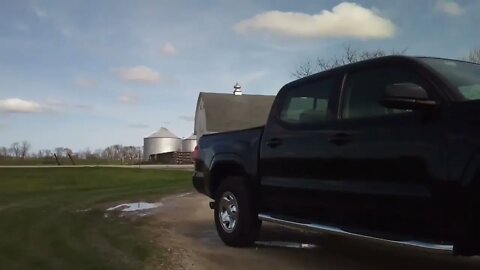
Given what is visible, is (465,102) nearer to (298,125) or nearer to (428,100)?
(428,100)

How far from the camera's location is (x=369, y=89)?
4.88 metres

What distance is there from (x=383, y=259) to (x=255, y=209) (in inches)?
59.5

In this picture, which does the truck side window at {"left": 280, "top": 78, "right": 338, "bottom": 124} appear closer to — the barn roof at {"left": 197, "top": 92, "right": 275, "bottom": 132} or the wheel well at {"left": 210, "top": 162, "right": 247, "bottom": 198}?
the wheel well at {"left": 210, "top": 162, "right": 247, "bottom": 198}

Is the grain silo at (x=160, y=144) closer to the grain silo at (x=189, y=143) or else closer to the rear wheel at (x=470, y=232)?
the grain silo at (x=189, y=143)

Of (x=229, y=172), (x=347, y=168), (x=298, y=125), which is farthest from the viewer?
(x=229, y=172)

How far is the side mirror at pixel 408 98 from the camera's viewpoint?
159 inches

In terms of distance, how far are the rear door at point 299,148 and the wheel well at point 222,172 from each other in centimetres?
59

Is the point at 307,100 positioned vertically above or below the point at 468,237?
above

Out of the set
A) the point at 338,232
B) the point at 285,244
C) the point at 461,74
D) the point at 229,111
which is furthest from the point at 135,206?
the point at 229,111

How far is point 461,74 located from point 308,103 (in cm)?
170

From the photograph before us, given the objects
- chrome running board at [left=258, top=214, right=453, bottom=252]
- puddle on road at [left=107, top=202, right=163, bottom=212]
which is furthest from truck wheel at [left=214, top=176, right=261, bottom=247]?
puddle on road at [left=107, top=202, right=163, bottom=212]

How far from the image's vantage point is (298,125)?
222 inches

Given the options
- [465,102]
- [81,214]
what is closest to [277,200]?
[465,102]

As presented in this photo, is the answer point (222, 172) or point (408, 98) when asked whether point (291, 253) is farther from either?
point (408, 98)
